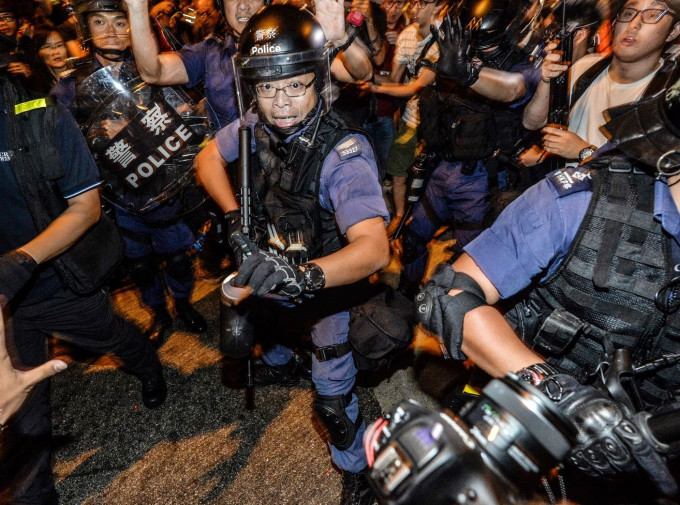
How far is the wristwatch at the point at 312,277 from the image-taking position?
163 cm

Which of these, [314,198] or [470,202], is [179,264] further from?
[470,202]

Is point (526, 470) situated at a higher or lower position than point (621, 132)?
lower

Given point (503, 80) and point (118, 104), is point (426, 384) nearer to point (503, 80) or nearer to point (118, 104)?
point (503, 80)

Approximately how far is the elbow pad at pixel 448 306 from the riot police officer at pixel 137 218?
8.75 feet

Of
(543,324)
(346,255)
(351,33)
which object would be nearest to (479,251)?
(543,324)

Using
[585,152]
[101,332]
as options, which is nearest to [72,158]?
[101,332]

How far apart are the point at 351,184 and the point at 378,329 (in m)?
0.77

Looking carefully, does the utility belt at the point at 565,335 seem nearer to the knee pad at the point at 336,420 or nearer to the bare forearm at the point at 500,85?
the knee pad at the point at 336,420

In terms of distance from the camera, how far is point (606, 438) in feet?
3.73

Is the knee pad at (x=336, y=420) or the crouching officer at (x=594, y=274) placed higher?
the crouching officer at (x=594, y=274)

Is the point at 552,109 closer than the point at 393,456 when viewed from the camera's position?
No

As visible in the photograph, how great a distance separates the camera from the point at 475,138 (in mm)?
3301

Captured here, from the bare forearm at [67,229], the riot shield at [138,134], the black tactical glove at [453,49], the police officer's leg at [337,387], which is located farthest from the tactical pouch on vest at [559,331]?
the riot shield at [138,134]

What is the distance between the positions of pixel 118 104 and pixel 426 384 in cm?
317
